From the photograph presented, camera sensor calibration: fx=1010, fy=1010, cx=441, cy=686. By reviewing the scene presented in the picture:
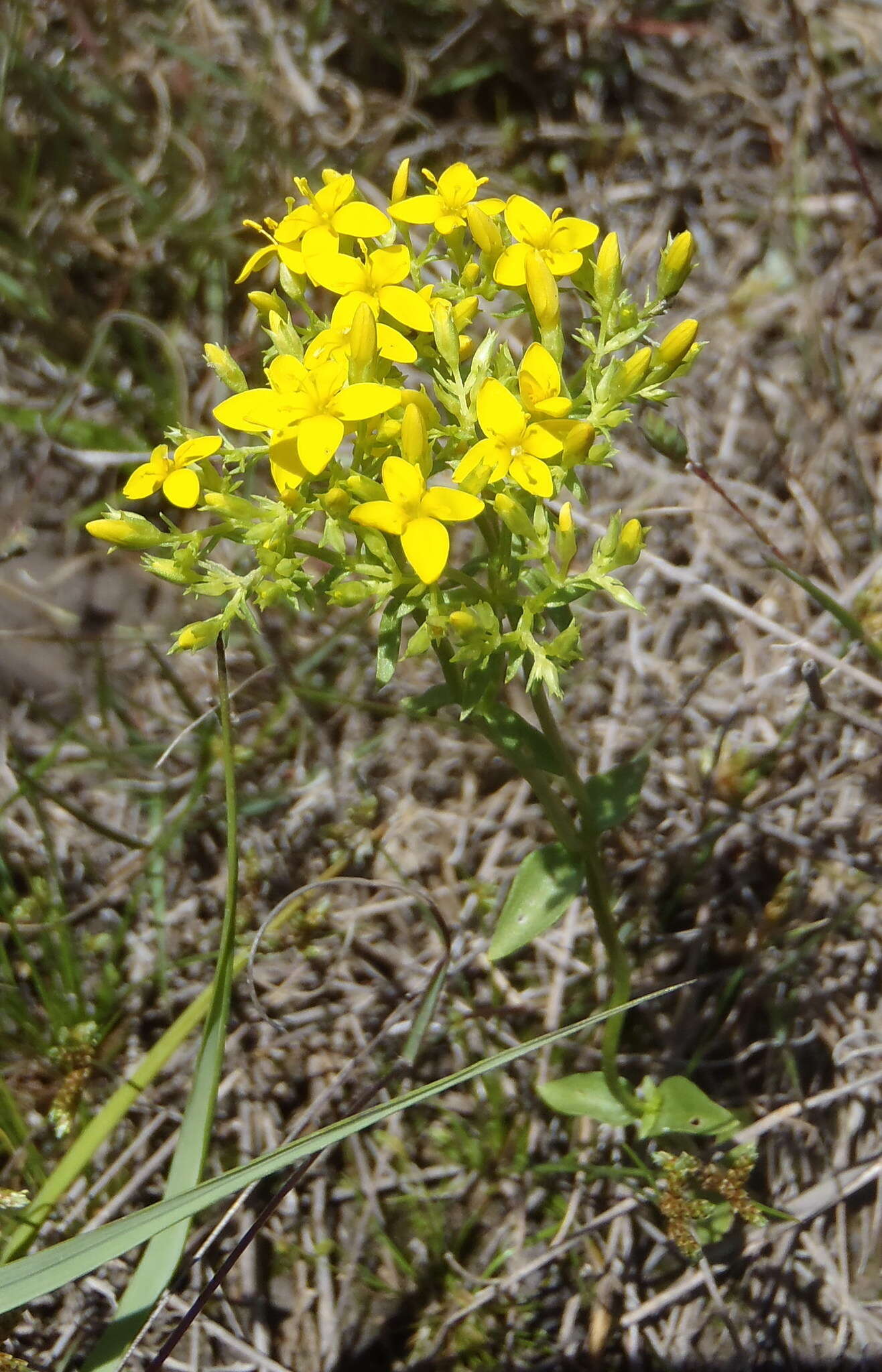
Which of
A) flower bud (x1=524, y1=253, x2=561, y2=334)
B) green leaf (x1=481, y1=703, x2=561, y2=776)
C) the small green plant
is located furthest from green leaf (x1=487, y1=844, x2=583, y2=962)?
flower bud (x1=524, y1=253, x2=561, y2=334)

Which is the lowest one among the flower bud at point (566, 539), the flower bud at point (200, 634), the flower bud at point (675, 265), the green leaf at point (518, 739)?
the green leaf at point (518, 739)

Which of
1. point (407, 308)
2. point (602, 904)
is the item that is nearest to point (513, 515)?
point (407, 308)

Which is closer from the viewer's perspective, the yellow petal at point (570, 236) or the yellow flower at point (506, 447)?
the yellow flower at point (506, 447)

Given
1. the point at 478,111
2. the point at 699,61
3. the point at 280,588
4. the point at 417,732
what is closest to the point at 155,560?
the point at 280,588

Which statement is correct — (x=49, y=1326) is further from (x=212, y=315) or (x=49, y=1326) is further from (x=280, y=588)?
(x=212, y=315)

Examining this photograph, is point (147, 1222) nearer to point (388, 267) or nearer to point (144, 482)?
point (144, 482)

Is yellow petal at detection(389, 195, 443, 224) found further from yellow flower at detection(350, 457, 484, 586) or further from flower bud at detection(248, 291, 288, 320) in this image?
yellow flower at detection(350, 457, 484, 586)

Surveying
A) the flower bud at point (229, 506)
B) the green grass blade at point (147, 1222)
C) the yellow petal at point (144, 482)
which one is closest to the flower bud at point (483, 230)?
the flower bud at point (229, 506)

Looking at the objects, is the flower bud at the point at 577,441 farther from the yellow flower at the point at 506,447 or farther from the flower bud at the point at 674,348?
the flower bud at the point at 674,348

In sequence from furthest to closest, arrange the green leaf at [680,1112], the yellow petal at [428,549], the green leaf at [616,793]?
the green leaf at [680,1112] → the green leaf at [616,793] → the yellow petal at [428,549]
